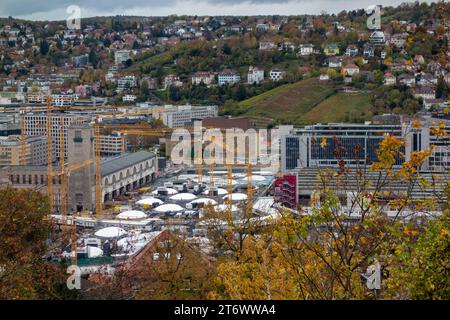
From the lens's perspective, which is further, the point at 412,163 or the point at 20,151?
the point at 20,151

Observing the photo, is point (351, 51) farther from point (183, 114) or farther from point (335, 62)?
point (183, 114)

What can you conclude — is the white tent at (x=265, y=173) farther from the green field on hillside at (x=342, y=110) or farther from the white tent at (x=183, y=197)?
the green field on hillside at (x=342, y=110)

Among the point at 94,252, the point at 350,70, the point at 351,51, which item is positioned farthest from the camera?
the point at 351,51

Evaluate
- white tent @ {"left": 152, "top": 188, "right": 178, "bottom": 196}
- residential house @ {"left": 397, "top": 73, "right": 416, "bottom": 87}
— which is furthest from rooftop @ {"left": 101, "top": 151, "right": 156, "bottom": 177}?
residential house @ {"left": 397, "top": 73, "right": 416, "bottom": 87}

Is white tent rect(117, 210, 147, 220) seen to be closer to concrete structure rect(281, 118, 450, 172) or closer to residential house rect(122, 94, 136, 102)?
concrete structure rect(281, 118, 450, 172)

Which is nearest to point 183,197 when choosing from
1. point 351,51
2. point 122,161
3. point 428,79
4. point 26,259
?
point 122,161

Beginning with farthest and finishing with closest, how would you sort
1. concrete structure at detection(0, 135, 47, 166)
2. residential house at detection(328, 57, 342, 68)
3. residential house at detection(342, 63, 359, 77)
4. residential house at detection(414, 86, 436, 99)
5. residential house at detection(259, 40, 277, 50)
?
residential house at detection(259, 40, 277, 50) < residential house at detection(328, 57, 342, 68) < residential house at detection(342, 63, 359, 77) < residential house at detection(414, 86, 436, 99) < concrete structure at detection(0, 135, 47, 166)
